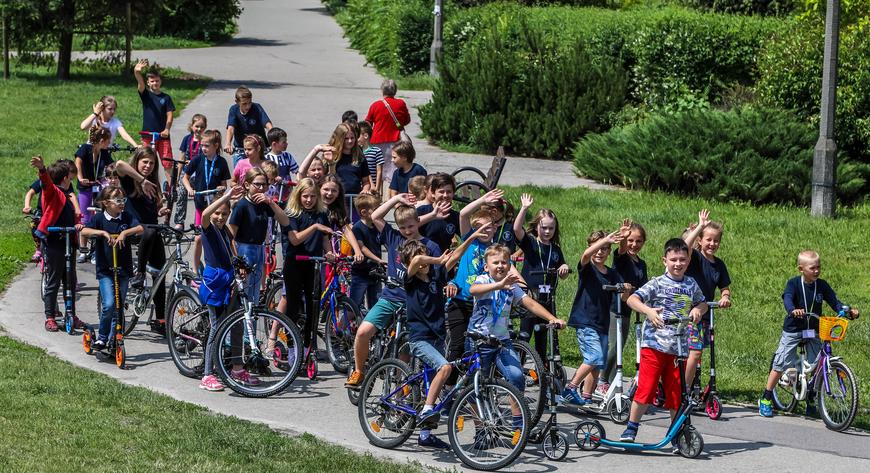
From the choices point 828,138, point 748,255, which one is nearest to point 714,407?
point 748,255

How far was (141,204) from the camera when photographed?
39.2 feet

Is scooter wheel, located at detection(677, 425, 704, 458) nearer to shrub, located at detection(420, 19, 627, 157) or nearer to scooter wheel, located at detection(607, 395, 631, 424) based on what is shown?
scooter wheel, located at detection(607, 395, 631, 424)

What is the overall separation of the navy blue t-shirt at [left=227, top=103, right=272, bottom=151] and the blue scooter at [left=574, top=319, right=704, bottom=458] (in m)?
7.96

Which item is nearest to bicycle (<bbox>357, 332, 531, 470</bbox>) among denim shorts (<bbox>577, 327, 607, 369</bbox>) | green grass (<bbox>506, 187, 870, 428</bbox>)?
denim shorts (<bbox>577, 327, 607, 369</bbox>)

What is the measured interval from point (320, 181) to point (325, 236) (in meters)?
1.26

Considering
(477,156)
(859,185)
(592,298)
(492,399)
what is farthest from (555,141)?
(492,399)

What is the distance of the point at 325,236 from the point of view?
35.2ft

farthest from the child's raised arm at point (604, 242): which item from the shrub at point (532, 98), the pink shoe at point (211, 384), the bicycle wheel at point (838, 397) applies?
the shrub at point (532, 98)

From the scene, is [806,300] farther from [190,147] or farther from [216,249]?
[190,147]

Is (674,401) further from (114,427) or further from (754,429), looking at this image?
(114,427)

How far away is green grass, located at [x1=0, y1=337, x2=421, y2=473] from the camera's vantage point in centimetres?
824

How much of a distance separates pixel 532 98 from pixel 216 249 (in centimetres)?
1313

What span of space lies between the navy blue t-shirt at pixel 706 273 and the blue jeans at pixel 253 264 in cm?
354

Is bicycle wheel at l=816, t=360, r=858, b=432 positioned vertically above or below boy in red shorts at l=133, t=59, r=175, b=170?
below
